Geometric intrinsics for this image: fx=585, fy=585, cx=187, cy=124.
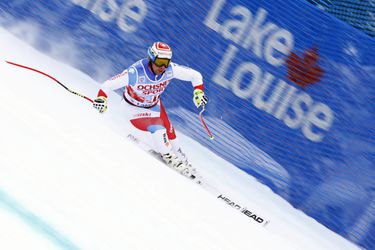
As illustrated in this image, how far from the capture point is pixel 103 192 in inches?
141

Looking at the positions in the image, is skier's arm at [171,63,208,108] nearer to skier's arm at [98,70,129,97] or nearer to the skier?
the skier

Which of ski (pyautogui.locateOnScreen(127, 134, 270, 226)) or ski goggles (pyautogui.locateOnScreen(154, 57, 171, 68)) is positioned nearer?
ski (pyautogui.locateOnScreen(127, 134, 270, 226))

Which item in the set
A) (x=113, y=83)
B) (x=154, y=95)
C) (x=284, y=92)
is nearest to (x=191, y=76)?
(x=154, y=95)

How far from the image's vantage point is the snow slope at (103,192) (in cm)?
310

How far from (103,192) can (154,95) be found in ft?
7.27

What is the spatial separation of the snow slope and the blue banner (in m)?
0.24

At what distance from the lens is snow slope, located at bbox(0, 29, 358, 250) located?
10.2 feet

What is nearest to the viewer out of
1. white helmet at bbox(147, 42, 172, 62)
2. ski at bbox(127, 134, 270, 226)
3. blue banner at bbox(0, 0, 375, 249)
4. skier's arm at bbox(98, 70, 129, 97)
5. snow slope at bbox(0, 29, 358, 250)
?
snow slope at bbox(0, 29, 358, 250)

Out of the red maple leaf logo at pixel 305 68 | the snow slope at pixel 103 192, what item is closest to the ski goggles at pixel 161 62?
the snow slope at pixel 103 192

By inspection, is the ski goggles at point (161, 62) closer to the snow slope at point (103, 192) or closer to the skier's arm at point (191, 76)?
the skier's arm at point (191, 76)

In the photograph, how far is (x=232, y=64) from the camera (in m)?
6.12

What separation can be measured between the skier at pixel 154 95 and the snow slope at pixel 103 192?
272 mm

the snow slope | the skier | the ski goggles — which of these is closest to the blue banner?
the snow slope

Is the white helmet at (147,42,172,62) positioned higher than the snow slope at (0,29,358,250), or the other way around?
the white helmet at (147,42,172,62)
